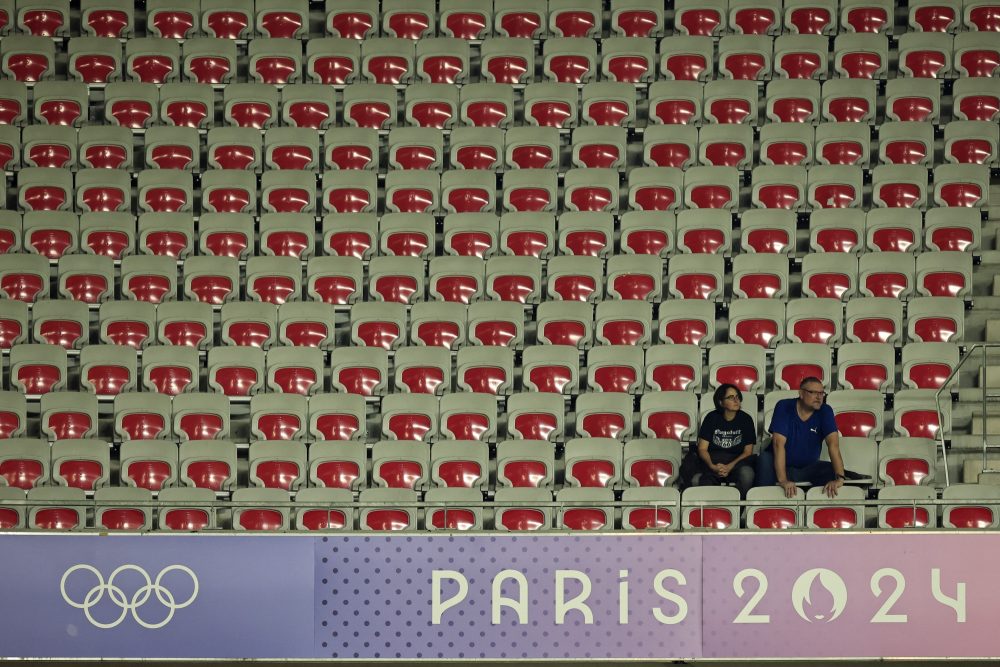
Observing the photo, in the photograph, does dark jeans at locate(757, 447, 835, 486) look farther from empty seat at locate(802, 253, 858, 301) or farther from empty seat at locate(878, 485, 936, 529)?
empty seat at locate(802, 253, 858, 301)

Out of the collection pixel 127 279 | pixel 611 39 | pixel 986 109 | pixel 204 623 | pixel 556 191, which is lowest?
pixel 204 623

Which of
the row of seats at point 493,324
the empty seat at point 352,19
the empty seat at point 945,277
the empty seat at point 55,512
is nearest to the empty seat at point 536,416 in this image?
the row of seats at point 493,324

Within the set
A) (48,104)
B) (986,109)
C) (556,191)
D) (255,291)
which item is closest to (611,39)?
(556,191)

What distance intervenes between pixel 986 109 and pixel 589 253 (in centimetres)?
384

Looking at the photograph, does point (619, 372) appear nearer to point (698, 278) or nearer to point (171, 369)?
point (698, 278)

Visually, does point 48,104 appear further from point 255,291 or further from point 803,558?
point 803,558

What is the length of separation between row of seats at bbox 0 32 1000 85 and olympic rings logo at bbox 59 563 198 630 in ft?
20.6

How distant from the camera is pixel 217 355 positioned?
9.87 meters

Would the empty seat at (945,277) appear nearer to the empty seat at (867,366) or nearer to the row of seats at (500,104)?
the empty seat at (867,366)

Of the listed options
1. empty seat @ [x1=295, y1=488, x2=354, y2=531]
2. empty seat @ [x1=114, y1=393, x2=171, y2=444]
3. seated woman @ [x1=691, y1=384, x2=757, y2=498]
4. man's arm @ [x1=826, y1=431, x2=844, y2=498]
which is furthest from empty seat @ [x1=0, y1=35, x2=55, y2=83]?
man's arm @ [x1=826, y1=431, x2=844, y2=498]

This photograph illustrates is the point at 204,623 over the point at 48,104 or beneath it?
beneath

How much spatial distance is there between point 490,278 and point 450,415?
1496mm

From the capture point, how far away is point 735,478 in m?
8.66

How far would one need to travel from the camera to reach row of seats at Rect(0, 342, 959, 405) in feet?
32.0
